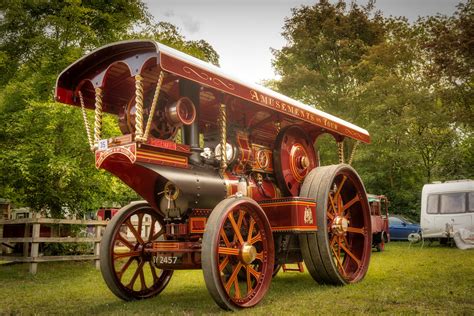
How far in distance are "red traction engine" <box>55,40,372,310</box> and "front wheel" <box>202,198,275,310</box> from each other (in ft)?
0.04

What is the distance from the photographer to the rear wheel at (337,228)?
6.08 metres

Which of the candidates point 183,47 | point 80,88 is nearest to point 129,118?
point 80,88

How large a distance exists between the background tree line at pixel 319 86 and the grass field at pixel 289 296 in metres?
2.86

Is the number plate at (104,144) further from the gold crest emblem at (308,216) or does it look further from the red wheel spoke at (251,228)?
the gold crest emblem at (308,216)

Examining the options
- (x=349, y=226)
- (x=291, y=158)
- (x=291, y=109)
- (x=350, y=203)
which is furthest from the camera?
(x=349, y=226)

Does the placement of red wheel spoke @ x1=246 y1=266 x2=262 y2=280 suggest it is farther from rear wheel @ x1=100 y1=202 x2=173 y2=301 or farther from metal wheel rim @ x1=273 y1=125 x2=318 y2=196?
metal wheel rim @ x1=273 y1=125 x2=318 y2=196

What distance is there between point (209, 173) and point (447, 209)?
13.1m

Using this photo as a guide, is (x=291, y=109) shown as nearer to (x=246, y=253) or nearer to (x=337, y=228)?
(x=337, y=228)

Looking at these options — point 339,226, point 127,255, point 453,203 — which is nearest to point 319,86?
point 453,203

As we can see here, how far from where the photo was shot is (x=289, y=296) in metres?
5.70

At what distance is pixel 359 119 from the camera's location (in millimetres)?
20422

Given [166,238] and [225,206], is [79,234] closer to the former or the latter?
[166,238]

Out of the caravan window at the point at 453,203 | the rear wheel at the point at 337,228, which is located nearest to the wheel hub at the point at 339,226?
the rear wheel at the point at 337,228

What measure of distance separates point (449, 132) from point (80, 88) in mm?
18236
